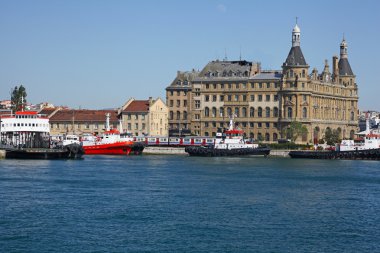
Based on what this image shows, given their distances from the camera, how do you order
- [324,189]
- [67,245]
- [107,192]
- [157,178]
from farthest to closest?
[157,178], [324,189], [107,192], [67,245]

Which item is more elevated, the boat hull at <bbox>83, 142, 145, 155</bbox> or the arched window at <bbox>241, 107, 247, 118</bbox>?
the arched window at <bbox>241, 107, 247, 118</bbox>

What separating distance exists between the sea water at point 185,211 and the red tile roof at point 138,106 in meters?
73.2

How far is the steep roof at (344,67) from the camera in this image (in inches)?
7032

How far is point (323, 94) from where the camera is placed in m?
169

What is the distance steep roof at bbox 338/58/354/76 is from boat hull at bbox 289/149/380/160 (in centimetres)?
5014

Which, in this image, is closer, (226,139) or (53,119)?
(226,139)

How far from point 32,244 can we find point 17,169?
1776 inches

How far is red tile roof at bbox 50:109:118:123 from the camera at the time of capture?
16412 centimetres

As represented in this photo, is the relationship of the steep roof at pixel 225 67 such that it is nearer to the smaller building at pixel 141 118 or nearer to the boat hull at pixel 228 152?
the smaller building at pixel 141 118

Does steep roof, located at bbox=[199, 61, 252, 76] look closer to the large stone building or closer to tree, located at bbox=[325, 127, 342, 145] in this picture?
the large stone building

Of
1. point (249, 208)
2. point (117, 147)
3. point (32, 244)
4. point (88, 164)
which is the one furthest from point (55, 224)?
point (117, 147)

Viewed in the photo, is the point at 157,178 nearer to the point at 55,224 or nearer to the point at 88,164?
the point at 88,164

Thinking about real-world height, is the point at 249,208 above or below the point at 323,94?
below

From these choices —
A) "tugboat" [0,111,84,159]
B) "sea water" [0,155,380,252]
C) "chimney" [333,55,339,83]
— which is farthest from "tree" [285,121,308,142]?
"sea water" [0,155,380,252]
